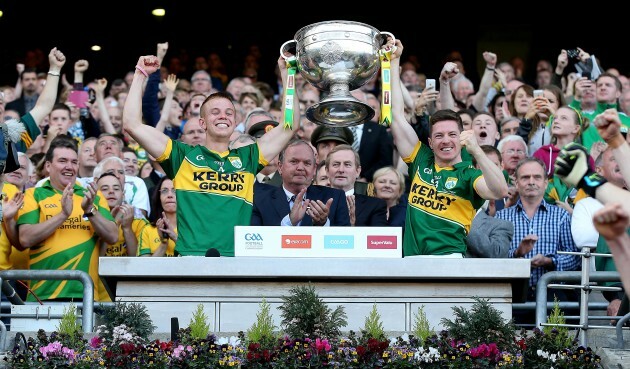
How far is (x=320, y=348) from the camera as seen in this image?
8.30 m

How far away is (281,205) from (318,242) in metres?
1.64

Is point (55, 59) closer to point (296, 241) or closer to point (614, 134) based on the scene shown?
point (296, 241)

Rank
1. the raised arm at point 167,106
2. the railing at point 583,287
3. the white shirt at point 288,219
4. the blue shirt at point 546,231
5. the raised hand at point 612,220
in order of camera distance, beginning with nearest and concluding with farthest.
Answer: the raised hand at point 612,220, the railing at point 583,287, the white shirt at point 288,219, the blue shirt at point 546,231, the raised arm at point 167,106

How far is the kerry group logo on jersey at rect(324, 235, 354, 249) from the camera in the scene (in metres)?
9.29

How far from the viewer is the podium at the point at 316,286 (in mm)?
9344

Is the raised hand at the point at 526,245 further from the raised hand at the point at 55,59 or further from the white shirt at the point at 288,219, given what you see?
the raised hand at the point at 55,59

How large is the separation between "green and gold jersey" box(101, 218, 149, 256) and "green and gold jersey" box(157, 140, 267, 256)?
168cm

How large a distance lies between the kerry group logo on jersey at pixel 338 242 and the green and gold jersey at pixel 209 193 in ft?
3.56

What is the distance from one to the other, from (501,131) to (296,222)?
4797mm

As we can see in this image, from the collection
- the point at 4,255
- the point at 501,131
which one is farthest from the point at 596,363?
the point at 501,131

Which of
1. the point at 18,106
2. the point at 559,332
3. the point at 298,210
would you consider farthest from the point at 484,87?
the point at 559,332

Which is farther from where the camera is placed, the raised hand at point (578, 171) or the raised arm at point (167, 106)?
the raised arm at point (167, 106)

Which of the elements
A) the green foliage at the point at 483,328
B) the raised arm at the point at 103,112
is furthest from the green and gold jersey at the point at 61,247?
the raised arm at the point at 103,112

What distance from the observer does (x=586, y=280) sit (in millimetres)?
9273
